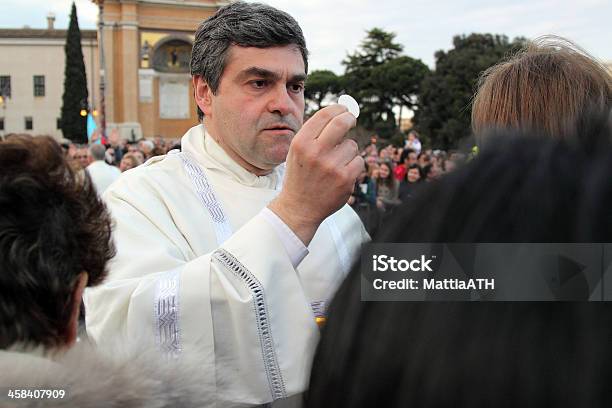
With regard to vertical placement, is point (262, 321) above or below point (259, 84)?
below

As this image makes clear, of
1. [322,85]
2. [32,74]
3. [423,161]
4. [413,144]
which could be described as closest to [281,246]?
Result: [423,161]

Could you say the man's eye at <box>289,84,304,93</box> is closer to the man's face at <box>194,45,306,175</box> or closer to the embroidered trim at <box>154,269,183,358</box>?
the man's face at <box>194,45,306,175</box>

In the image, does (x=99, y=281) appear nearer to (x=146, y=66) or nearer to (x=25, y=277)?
(x=25, y=277)

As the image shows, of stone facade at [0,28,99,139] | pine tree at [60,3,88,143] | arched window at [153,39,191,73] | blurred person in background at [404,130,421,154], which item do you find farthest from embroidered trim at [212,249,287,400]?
stone facade at [0,28,99,139]

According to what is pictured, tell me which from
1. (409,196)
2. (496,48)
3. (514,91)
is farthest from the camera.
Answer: (496,48)

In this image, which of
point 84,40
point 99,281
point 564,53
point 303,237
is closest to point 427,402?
point 99,281

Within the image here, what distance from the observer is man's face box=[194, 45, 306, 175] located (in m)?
2.30

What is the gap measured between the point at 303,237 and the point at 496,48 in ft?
139

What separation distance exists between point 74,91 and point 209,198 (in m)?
44.2

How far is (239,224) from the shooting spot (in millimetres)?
2283

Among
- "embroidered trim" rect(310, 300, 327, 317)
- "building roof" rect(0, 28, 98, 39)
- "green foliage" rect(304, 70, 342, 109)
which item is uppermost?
"building roof" rect(0, 28, 98, 39)

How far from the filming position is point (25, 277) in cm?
104

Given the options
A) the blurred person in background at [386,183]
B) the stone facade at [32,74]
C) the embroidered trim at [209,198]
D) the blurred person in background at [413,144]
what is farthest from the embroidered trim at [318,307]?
the stone facade at [32,74]

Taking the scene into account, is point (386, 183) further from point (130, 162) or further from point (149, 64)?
point (149, 64)
